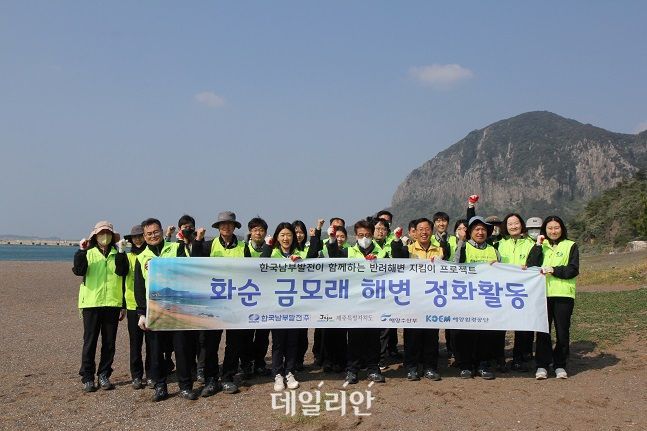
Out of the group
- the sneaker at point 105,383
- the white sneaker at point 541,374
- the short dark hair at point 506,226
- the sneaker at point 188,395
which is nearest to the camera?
the sneaker at point 188,395

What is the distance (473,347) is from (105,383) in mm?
4590

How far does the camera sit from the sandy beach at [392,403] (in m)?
5.42

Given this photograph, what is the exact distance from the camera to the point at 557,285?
6.92 m

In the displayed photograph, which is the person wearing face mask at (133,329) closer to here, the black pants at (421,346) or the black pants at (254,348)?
the black pants at (254,348)

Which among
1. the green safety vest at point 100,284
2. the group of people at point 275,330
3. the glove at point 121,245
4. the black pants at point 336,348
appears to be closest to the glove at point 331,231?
the group of people at point 275,330

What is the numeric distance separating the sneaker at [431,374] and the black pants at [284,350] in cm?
166

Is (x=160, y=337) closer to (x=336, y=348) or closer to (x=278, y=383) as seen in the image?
(x=278, y=383)

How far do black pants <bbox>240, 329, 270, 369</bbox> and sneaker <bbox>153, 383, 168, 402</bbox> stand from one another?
110 centimetres

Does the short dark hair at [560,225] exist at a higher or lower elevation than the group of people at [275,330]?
higher

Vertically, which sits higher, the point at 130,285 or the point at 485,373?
the point at 130,285

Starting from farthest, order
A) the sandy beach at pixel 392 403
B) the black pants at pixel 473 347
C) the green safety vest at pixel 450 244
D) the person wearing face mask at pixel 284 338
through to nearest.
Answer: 1. the green safety vest at pixel 450 244
2. the black pants at pixel 473 347
3. the person wearing face mask at pixel 284 338
4. the sandy beach at pixel 392 403

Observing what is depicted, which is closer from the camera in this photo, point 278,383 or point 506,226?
point 278,383

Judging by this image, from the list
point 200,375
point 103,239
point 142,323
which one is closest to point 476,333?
point 200,375

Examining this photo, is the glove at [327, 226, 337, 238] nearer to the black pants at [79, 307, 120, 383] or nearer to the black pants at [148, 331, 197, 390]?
the black pants at [148, 331, 197, 390]
